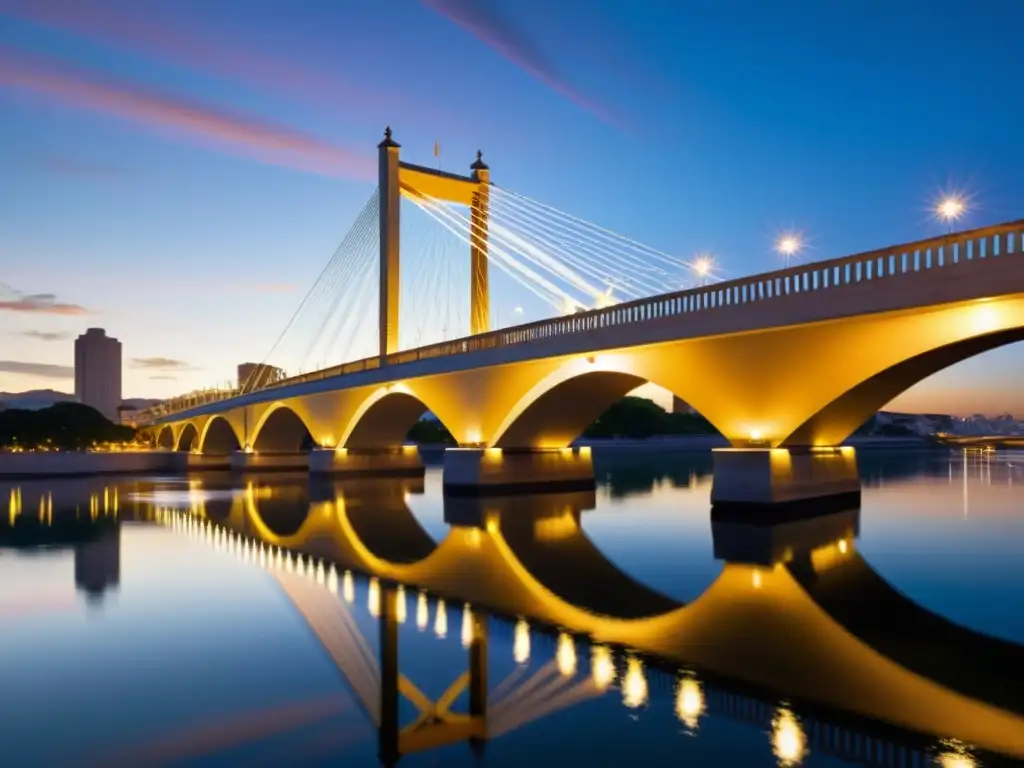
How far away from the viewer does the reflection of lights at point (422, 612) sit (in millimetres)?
9461

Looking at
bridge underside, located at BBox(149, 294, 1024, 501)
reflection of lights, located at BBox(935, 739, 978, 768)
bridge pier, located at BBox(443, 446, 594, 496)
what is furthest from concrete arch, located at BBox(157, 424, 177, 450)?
reflection of lights, located at BBox(935, 739, 978, 768)

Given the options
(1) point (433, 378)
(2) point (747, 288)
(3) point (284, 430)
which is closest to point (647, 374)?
(2) point (747, 288)

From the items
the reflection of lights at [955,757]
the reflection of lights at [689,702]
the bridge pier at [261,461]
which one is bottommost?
the bridge pier at [261,461]

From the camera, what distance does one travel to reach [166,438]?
3647 inches

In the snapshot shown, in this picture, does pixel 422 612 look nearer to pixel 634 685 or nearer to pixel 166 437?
pixel 634 685

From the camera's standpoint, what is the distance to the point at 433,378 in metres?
31.8

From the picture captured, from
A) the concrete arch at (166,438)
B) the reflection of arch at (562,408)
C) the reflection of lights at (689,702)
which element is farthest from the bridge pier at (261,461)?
the reflection of lights at (689,702)

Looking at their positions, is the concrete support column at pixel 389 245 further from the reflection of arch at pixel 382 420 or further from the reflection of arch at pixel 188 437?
the reflection of arch at pixel 188 437

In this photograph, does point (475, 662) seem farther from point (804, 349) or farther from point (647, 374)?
point (647, 374)

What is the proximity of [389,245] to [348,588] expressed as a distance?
26123 mm

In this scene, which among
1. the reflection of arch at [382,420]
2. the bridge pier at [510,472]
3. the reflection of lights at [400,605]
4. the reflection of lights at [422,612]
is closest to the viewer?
the reflection of lights at [422,612]

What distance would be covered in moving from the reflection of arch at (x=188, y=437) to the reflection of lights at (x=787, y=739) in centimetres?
7140

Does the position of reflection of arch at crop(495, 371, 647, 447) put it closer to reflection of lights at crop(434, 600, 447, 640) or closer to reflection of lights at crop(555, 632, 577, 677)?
reflection of lights at crop(434, 600, 447, 640)

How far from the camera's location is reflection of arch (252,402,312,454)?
5281 cm
